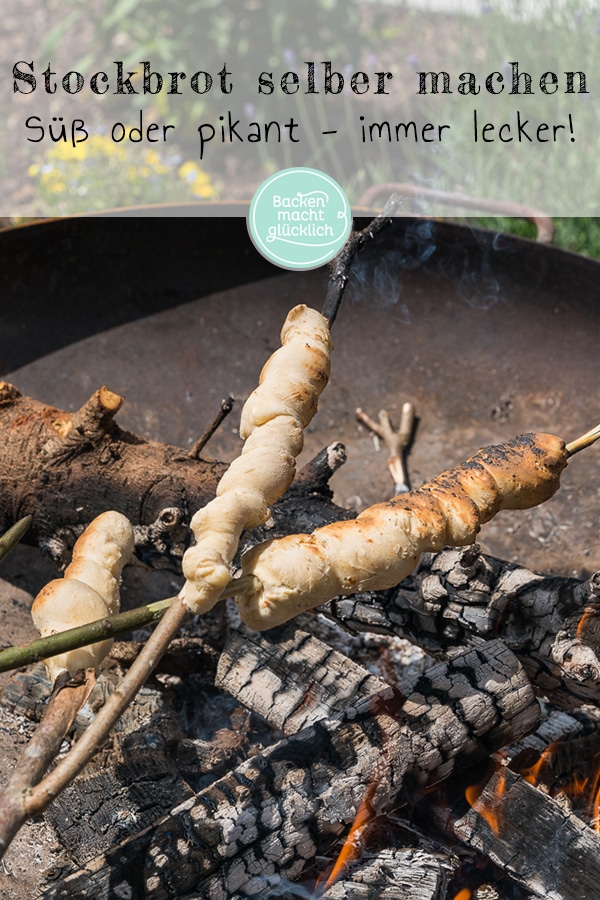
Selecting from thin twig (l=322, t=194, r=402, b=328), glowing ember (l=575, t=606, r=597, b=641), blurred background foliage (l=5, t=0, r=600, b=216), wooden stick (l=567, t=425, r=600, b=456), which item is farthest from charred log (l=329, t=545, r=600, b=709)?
blurred background foliage (l=5, t=0, r=600, b=216)

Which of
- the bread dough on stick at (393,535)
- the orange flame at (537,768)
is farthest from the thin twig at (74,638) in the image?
the orange flame at (537,768)

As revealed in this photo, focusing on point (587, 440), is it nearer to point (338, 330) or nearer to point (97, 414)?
point (97, 414)

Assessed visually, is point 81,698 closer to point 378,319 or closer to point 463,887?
point 463,887

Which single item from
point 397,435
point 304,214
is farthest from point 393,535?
point 304,214

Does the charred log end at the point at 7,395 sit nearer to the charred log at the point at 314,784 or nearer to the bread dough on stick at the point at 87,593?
the bread dough on stick at the point at 87,593

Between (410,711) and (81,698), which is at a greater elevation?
(81,698)

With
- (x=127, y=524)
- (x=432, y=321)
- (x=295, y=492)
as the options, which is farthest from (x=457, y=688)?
(x=432, y=321)
